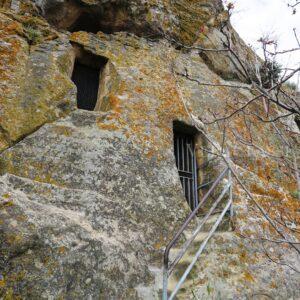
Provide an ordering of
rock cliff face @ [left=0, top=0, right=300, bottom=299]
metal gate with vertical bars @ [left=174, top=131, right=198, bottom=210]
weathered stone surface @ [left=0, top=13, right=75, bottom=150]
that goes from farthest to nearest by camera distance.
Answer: metal gate with vertical bars @ [left=174, top=131, right=198, bottom=210], weathered stone surface @ [left=0, top=13, right=75, bottom=150], rock cliff face @ [left=0, top=0, right=300, bottom=299]

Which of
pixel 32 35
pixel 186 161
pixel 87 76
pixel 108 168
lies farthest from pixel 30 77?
pixel 186 161

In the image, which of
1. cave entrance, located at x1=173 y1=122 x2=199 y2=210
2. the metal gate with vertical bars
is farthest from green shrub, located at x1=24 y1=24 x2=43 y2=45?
the metal gate with vertical bars

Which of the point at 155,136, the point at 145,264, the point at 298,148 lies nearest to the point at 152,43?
the point at 155,136

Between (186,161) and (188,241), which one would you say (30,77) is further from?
(188,241)

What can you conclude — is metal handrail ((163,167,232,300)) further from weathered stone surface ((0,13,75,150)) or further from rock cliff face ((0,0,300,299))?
weathered stone surface ((0,13,75,150))

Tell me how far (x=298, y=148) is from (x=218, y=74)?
276cm

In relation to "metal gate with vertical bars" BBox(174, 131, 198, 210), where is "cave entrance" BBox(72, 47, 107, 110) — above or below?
above

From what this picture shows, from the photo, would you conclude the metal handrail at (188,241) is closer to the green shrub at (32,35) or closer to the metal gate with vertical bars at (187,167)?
the metal gate with vertical bars at (187,167)

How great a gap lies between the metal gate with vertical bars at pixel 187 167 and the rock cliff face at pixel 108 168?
442mm

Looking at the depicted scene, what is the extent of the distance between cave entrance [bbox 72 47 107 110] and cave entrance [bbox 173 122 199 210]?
5.84 feet

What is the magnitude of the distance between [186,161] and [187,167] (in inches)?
5.3

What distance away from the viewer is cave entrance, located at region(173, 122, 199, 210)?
6.00 meters

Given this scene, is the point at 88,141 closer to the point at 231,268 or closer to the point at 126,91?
the point at 126,91

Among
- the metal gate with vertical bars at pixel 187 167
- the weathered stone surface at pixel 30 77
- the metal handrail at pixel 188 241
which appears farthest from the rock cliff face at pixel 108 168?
the metal gate with vertical bars at pixel 187 167
